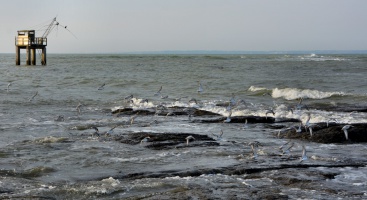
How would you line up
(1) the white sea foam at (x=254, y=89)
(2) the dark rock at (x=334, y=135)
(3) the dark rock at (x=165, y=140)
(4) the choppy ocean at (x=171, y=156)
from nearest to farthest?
(4) the choppy ocean at (x=171, y=156)
(3) the dark rock at (x=165, y=140)
(2) the dark rock at (x=334, y=135)
(1) the white sea foam at (x=254, y=89)

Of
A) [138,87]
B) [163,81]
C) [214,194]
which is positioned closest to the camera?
[214,194]

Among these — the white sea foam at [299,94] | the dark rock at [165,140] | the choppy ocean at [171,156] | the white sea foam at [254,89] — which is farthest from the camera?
the white sea foam at [254,89]

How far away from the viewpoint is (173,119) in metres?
21.3

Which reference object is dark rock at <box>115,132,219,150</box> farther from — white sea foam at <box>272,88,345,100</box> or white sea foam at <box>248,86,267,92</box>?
white sea foam at <box>248,86,267,92</box>

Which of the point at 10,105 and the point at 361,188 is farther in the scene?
the point at 10,105

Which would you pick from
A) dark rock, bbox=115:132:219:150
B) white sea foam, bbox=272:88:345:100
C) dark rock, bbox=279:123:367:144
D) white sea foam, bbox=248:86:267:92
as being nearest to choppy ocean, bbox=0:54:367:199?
dark rock, bbox=115:132:219:150

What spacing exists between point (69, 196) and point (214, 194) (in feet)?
8.75

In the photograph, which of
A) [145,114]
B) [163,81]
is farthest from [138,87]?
[145,114]

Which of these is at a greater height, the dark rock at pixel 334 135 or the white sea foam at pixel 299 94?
the dark rock at pixel 334 135

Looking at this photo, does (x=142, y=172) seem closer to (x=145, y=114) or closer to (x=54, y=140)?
(x=54, y=140)

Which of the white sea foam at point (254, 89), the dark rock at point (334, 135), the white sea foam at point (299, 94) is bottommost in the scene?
the white sea foam at point (254, 89)

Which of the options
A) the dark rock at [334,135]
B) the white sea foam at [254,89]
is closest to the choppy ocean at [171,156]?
the dark rock at [334,135]

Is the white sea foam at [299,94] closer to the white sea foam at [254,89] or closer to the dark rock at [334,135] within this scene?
the white sea foam at [254,89]

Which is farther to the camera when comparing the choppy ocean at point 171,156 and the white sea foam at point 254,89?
the white sea foam at point 254,89
